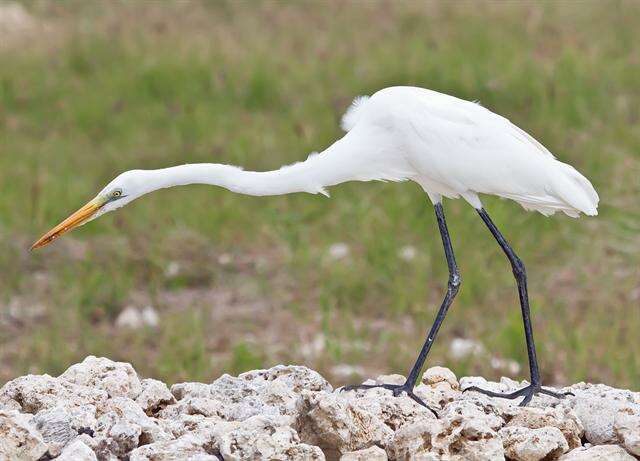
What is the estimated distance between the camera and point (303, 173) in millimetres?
4242

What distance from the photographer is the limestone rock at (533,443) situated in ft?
11.5

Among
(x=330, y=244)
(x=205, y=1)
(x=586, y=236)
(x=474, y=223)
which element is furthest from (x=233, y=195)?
(x=205, y=1)

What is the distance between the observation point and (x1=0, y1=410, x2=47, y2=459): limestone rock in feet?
10.9

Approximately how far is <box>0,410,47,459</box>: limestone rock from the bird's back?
158 centimetres

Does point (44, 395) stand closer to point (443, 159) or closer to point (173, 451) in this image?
point (173, 451)

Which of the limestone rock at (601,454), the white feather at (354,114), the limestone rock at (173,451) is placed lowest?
the limestone rock at (173,451)

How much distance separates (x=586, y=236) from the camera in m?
7.19

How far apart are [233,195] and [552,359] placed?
8.69ft

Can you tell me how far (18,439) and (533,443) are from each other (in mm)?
1409

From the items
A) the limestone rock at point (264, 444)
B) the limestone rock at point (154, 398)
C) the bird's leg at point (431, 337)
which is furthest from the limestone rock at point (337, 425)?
the limestone rock at point (154, 398)

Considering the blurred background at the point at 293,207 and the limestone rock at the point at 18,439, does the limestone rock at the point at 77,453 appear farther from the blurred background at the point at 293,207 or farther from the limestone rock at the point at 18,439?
the blurred background at the point at 293,207

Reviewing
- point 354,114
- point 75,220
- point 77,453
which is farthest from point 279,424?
point 354,114

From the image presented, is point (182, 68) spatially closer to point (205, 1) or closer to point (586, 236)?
point (205, 1)

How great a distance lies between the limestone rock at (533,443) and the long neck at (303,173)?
3.74 feet
